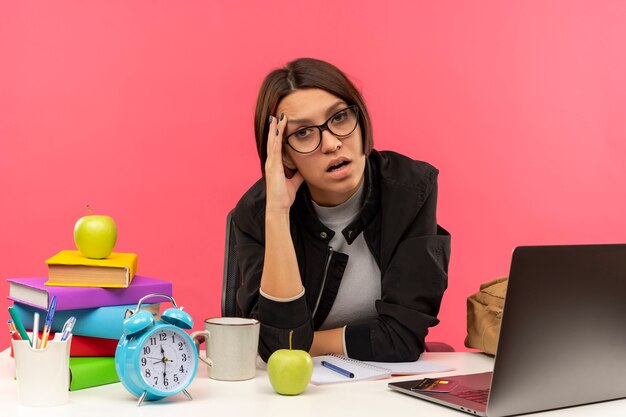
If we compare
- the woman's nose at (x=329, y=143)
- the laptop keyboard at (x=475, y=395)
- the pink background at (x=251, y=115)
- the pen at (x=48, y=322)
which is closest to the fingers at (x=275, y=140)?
the woman's nose at (x=329, y=143)

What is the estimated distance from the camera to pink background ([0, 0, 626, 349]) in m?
3.16

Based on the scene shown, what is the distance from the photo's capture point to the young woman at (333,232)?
1.78 m

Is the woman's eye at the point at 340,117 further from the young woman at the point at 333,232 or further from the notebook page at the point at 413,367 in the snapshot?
the notebook page at the point at 413,367

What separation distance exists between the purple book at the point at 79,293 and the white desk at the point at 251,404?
0.16m

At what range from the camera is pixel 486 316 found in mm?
1806

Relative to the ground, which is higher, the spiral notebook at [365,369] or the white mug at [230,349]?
the white mug at [230,349]

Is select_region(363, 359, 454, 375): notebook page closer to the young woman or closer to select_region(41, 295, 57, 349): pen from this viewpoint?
the young woman

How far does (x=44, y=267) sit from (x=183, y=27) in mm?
1116

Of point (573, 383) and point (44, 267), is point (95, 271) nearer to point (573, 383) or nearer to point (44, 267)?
point (573, 383)

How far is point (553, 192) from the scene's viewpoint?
11.7 ft

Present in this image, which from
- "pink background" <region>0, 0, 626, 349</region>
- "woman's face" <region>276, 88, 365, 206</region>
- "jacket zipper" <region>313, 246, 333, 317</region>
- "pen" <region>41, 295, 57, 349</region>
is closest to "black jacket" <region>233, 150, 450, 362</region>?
"jacket zipper" <region>313, 246, 333, 317</region>

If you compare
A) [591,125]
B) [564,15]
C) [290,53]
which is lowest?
[591,125]

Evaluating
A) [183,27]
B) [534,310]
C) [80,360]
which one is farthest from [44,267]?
[534,310]

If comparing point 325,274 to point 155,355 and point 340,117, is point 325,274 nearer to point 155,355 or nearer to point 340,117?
point 340,117
